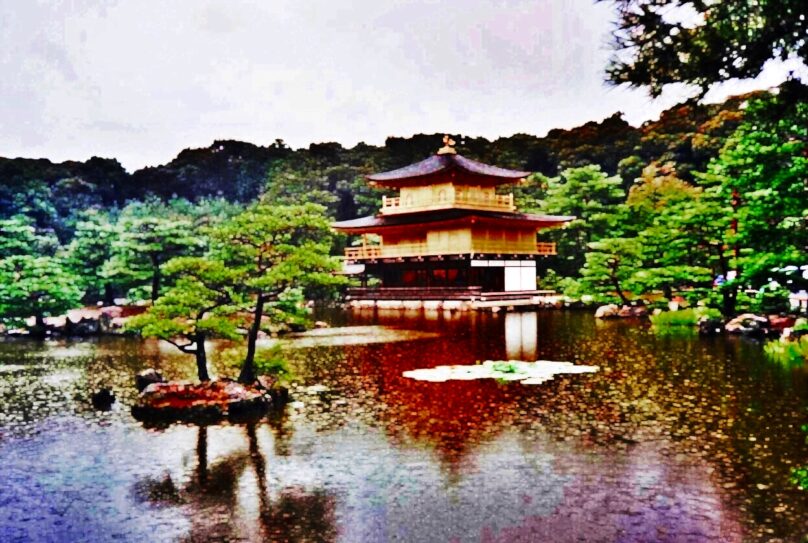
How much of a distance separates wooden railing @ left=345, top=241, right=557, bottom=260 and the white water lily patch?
2115 cm

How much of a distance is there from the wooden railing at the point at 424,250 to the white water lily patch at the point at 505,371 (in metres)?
21.1

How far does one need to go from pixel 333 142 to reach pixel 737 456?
6624cm

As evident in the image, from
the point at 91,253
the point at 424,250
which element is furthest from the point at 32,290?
the point at 424,250

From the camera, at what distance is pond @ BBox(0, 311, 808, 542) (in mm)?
6656

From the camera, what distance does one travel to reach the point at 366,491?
759 centimetres

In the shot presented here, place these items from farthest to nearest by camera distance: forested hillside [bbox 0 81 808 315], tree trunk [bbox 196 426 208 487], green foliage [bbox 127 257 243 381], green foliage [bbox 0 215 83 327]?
green foliage [bbox 0 215 83 327]
forested hillside [bbox 0 81 808 315]
green foliage [bbox 127 257 243 381]
tree trunk [bbox 196 426 208 487]

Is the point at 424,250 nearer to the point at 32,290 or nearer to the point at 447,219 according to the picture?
the point at 447,219

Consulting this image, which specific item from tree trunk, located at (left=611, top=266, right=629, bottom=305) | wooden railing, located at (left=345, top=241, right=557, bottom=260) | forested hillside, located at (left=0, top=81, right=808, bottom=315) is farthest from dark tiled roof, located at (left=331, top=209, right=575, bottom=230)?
tree trunk, located at (left=611, top=266, right=629, bottom=305)

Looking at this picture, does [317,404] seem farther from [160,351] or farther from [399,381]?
[160,351]

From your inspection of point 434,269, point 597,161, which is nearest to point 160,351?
point 434,269

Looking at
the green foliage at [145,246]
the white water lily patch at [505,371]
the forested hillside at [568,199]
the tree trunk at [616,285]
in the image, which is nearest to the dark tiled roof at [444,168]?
the forested hillside at [568,199]

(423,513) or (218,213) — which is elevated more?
(218,213)

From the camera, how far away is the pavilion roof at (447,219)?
124 ft

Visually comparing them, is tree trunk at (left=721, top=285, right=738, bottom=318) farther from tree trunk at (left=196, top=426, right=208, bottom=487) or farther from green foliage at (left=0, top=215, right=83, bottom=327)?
green foliage at (left=0, top=215, right=83, bottom=327)
